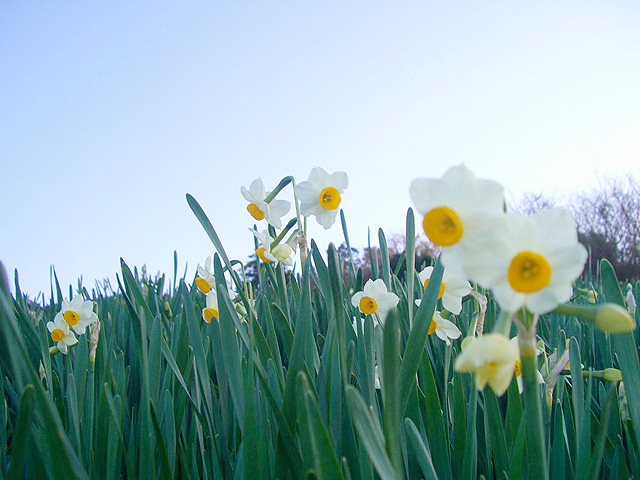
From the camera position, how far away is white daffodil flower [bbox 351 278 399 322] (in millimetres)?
1105

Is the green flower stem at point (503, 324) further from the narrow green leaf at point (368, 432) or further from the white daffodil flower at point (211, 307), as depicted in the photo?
the white daffodil flower at point (211, 307)

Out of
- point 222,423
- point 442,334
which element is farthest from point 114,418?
point 442,334

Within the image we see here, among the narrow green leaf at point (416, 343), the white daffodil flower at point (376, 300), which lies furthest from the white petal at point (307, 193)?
the narrow green leaf at point (416, 343)

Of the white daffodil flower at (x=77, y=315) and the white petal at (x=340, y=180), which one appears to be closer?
the white petal at (x=340, y=180)

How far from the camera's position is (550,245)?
0.46m

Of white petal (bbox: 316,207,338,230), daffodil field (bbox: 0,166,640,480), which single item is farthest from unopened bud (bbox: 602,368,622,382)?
white petal (bbox: 316,207,338,230)

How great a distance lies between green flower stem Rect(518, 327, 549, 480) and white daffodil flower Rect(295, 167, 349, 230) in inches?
35.3

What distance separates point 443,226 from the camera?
48 cm

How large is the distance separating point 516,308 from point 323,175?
3.00 ft

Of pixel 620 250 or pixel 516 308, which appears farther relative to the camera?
pixel 620 250

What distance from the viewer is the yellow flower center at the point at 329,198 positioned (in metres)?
1.29

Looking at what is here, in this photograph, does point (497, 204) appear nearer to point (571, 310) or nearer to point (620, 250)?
point (571, 310)

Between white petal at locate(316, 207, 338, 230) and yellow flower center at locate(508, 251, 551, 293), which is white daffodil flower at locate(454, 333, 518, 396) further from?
white petal at locate(316, 207, 338, 230)

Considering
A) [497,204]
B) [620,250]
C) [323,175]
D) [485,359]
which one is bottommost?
[485,359]
